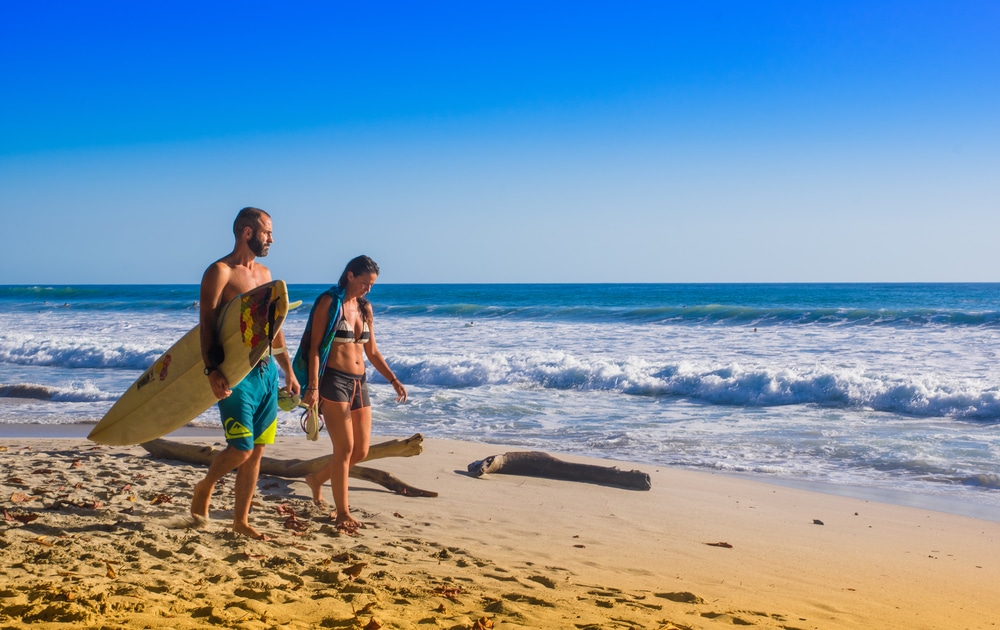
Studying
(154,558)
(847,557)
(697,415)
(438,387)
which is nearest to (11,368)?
(438,387)

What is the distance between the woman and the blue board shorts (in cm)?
34

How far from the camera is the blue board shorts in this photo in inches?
152

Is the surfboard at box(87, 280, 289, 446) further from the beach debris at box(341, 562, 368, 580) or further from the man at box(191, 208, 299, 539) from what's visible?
the beach debris at box(341, 562, 368, 580)

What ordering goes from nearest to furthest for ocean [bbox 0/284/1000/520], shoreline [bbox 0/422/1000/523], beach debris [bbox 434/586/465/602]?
beach debris [bbox 434/586/465/602], shoreline [bbox 0/422/1000/523], ocean [bbox 0/284/1000/520]

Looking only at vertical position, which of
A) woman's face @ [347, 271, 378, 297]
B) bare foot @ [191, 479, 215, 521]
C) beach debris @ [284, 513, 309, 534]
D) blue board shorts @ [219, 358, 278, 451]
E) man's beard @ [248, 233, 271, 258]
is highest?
man's beard @ [248, 233, 271, 258]

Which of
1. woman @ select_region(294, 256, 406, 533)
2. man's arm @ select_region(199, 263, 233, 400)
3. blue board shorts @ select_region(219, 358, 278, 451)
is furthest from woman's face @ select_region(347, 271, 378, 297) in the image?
man's arm @ select_region(199, 263, 233, 400)

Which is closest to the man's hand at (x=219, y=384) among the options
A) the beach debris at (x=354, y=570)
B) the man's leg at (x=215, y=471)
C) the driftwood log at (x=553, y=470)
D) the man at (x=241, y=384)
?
the man at (x=241, y=384)

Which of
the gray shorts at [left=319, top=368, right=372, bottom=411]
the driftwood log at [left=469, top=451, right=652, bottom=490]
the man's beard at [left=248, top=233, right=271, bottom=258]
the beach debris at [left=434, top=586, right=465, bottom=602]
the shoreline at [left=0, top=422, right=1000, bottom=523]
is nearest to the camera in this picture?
the beach debris at [left=434, top=586, right=465, bottom=602]

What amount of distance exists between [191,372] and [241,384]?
1.56 feet

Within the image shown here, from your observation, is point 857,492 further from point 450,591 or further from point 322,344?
point 322,344

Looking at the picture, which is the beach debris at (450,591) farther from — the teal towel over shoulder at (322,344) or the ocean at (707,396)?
the ocean at (707,396)

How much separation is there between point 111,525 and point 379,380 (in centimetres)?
1071

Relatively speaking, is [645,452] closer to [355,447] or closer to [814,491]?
[814,491]

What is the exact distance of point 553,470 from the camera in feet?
21.6
